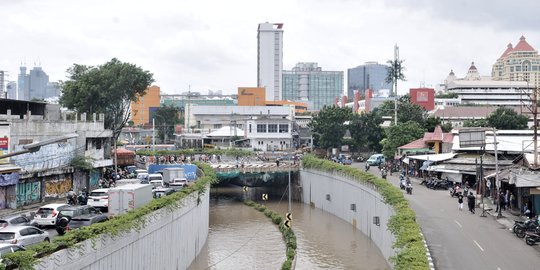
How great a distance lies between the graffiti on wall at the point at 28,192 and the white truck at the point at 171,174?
13.2m

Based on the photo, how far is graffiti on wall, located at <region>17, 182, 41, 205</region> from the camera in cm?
4000

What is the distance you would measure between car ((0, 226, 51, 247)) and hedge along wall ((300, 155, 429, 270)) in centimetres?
1428

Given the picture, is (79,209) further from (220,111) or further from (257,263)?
(220,111)

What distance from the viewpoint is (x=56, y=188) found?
45.9 metres

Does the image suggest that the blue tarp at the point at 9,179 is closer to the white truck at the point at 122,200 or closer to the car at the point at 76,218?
the car at the point at 76,218

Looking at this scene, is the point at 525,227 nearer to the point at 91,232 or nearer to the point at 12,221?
the point at 91,232

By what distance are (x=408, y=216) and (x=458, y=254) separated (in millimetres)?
2862

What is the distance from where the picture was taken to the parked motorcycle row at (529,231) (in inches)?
1184

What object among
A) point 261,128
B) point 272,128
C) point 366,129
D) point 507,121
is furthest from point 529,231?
point 261,128

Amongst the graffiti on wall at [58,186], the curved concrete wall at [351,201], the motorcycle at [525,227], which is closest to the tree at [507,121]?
the curved concrete wall at [351,201]

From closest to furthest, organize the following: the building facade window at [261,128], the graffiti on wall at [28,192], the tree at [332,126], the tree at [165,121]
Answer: the graffiti on wall at [28,192], the tree at [332,126], the building facade window at [261,128], the tree at [165,121]

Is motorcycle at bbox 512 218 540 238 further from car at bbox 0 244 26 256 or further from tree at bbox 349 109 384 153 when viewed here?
tree at bbox 349 109 384 153

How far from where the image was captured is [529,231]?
30969mm

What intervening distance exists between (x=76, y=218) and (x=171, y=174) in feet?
83.9
